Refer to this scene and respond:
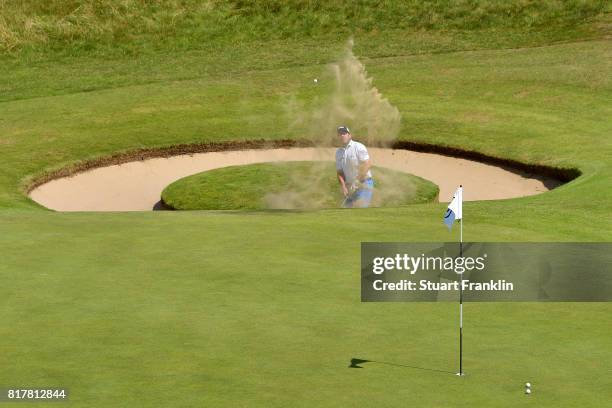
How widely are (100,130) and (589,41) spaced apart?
22.2 m

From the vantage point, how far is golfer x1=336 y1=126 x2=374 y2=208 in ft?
75.0

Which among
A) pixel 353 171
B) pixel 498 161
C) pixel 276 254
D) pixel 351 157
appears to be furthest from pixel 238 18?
pixel 276 254

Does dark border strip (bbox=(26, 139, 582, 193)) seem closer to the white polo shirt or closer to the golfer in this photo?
the golfer

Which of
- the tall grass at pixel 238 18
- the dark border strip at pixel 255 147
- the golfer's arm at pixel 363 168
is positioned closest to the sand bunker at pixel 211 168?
the dark border strip at pixel 255 147

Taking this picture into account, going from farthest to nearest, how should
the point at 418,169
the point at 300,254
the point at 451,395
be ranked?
the point at 418,169 < the point at 300,254 < the point at 451,395

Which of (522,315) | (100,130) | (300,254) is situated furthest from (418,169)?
(522,315)

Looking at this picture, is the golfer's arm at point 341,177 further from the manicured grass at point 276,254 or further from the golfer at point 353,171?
the manicured grass at point 276,254

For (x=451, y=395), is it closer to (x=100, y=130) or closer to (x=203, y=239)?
(x=203, y=239)

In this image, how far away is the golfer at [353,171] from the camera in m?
22.9

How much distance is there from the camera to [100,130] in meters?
34.4

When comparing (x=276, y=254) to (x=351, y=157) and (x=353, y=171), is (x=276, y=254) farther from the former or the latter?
(x=353, y=171)

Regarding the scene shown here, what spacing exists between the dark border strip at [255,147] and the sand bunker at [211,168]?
206mm

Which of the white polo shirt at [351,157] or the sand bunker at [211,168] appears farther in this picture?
the sand bunker at [211,168]

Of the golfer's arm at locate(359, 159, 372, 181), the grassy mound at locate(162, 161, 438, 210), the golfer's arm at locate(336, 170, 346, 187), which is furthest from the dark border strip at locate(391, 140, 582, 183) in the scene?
the golfer's arm at locate(336, 170, 346, 187)
